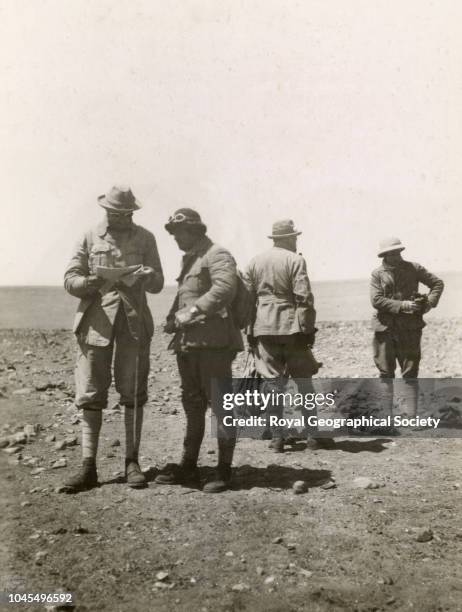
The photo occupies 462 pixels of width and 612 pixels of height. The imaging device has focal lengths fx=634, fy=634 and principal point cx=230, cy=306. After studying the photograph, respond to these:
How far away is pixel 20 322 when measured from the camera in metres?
12.1

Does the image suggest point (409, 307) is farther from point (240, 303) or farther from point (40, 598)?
point (40, 598)

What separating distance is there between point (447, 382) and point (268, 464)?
372cm

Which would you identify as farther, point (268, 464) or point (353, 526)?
point (268, 464)

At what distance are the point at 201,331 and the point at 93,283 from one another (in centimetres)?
81

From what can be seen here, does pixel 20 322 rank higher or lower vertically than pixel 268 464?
higher

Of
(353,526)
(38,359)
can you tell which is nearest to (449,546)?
(353,526)

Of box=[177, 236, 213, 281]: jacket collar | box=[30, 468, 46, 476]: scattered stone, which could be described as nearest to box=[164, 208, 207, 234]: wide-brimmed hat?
box=[177, 236, 213, 281]: jacket collar

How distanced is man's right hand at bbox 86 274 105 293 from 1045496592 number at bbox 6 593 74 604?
2013 millimetres

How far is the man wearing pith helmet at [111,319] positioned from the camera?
4328mm

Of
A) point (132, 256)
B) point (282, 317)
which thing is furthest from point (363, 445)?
point (132, 256)

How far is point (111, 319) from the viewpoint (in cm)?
434

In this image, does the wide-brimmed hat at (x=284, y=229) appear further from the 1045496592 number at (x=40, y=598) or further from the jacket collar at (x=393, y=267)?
the 1045496592 number at (x=40, y=598)

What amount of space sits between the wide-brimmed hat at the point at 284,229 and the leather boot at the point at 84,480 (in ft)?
7.98

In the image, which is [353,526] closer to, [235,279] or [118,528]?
[118,528]
